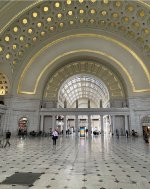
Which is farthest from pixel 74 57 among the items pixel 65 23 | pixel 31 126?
pixel 31 126

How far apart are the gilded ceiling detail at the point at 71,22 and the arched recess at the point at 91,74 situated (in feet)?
23.9

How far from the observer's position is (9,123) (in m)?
28.8

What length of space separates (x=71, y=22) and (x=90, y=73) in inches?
452

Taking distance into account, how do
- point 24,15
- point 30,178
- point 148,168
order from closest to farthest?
point 30,178 < point 148,168 < point 24,15

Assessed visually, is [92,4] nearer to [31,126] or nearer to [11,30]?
[11,30]

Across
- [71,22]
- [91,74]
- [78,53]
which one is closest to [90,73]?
[91,74]

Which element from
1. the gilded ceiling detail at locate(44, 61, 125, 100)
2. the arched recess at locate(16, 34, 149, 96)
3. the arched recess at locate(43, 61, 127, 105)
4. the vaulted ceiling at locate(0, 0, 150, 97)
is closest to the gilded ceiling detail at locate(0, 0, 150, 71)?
the vaulted ceiling at locate(0, 0, 150, 97)

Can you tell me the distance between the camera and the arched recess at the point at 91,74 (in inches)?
1320

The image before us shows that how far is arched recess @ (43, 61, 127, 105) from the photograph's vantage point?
1320 inches

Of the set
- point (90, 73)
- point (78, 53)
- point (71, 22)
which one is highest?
point (71, 22)

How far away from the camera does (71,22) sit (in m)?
28.9

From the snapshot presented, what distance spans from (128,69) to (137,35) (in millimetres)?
6016

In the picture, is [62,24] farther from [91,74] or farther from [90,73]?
[91,74]

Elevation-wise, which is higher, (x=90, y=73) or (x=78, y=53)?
(x=78, y=53)
